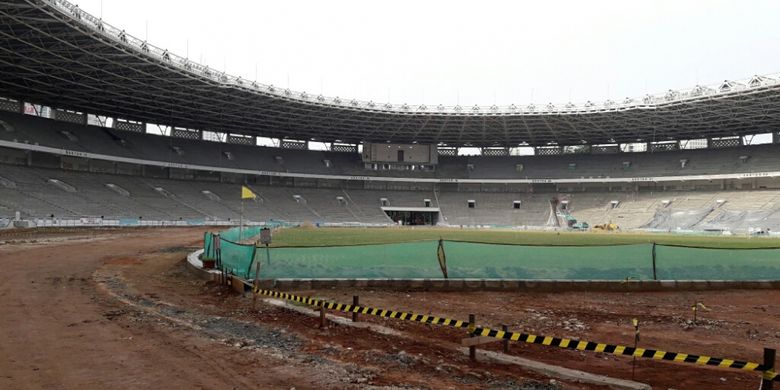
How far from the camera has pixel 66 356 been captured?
24.8 ft

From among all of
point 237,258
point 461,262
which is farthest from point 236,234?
point 461,262

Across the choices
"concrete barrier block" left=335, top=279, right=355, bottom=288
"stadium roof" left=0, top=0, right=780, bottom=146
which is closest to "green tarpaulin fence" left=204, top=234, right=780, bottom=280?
"concrete barrier block" left=335, top=279, right=355, bottom=288

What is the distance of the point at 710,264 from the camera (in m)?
16.1

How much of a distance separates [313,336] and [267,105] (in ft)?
168

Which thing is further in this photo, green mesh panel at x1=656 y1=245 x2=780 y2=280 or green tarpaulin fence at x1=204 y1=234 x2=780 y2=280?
green mesh panel at x1=656 y1=245 x2=780 y2=280

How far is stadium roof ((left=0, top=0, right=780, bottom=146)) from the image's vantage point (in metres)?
35.9

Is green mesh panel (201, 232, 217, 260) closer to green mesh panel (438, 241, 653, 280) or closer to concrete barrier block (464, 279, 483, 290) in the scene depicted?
green mesh panel (438, 241, 653, 280)

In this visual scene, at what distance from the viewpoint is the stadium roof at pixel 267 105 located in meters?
35.9

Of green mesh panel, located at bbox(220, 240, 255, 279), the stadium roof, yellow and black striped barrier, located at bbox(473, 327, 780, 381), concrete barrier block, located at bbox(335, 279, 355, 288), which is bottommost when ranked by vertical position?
concrete barrier block, located at bbox(335, 279, 355, 288)

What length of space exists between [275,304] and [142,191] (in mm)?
52591

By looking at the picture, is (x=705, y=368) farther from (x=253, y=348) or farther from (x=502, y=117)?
(x=502, y=117)

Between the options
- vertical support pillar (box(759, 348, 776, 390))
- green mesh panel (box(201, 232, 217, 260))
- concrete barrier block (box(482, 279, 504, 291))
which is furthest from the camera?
green mesh panel (box(201, 232, 217, 260))

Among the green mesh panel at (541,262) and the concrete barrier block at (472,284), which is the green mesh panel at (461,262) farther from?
the concrete barrier block at (472,284)

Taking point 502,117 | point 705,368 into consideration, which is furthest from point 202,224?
point 705,368
